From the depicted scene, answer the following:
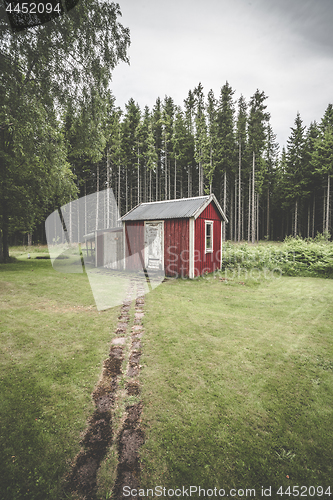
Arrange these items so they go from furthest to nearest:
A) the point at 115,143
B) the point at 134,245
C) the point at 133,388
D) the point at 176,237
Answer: the point at 115,143 → the point at 134,245 → the point at 176,237 → the point at 133,388

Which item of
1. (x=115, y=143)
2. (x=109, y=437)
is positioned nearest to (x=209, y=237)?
(x=109, y=437)

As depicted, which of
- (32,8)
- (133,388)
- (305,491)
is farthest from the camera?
(32,8)

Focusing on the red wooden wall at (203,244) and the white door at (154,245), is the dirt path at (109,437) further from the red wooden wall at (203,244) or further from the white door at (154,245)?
the white door at (154,245)

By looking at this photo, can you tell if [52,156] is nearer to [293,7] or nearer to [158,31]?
[158,31]

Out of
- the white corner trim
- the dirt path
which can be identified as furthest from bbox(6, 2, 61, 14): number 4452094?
the dirt path

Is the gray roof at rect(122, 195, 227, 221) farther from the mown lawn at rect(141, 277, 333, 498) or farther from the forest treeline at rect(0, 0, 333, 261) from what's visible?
the mown lawn at rect(141, 277, 333, 498)

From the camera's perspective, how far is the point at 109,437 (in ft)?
8.32

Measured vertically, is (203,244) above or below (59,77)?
below

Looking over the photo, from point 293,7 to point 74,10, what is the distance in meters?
9.47

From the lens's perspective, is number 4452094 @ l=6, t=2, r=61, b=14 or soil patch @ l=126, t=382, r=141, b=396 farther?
number 4452094 @ l=6, t=2, r=61, b=14

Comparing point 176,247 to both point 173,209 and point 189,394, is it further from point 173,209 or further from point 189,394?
point 189,394

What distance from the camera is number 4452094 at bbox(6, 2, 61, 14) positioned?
6886 millimetres

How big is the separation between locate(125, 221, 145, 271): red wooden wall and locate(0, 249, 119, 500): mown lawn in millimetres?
6023

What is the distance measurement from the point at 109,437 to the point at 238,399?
5.90ft
